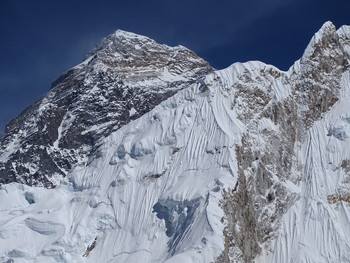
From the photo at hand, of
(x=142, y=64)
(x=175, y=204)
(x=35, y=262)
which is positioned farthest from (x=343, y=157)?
(x=142, y=64)

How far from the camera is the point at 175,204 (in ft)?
361

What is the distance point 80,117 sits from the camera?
173 m

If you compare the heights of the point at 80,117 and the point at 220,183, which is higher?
the point at 80,117

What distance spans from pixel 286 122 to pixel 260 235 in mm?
24559

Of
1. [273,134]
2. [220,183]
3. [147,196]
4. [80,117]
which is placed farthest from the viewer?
[80,117]

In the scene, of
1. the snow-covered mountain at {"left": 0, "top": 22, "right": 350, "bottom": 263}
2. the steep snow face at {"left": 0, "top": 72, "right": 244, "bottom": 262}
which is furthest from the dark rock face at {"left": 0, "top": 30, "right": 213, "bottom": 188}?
the steep snow face at {"left": 0, "top": 72, "right": 244, "bottom": 262}

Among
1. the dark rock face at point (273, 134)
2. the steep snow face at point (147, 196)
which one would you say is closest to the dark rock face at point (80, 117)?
the steep snow face at point (147, 196)

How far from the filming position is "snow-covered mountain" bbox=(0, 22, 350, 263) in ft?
353

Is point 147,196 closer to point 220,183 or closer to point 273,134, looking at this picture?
point 220,183

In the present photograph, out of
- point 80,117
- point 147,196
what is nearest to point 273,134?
point 147,196

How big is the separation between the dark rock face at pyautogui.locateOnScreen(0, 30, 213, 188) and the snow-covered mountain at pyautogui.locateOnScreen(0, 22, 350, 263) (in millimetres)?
26611

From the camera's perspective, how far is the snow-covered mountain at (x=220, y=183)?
107500 millimetres

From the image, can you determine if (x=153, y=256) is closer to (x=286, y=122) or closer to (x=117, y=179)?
(x=117, y=179)

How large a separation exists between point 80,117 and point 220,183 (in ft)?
232
